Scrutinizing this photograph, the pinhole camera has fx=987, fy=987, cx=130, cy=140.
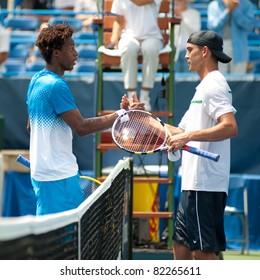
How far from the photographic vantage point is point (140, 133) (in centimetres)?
639

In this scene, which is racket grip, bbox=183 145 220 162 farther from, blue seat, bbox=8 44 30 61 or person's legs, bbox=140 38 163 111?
blue seat, bbox=8 44 30 61

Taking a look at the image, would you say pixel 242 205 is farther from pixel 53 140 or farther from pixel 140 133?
pixel 53 140

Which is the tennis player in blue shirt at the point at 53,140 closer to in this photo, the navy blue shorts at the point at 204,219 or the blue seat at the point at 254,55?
the navy blue shorts at the point at 204,219

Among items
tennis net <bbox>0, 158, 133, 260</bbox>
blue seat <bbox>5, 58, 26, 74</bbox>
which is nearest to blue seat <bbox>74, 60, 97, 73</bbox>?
blue seat <bbox>5, 58, 26, 74</bbox>

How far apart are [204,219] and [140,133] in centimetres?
81

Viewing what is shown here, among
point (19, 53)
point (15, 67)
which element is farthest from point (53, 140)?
point (19, 53)

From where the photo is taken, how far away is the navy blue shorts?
232 inches

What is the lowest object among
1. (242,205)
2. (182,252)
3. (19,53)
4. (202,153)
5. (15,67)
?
(242,205)

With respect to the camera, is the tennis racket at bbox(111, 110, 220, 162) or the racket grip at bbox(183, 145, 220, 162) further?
the tennis racket at bbox(111, 110, 220, 162)

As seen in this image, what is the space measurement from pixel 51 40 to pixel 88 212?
1282mm

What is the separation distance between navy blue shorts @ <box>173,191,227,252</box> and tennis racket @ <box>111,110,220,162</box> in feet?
1.17

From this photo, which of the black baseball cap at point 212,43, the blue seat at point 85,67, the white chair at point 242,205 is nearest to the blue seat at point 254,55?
the blue seat at point 85,67

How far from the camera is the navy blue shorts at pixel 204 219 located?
589 centimetres
